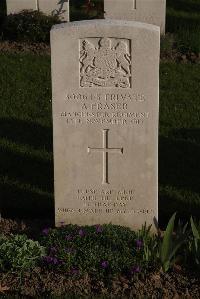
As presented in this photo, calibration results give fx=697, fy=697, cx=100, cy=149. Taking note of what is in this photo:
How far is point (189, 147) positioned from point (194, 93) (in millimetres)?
A: 1694

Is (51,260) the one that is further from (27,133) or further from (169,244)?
(27,133)

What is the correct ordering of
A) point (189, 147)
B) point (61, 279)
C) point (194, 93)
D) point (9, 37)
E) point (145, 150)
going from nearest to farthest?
point (61, 279), point (145, 150), point (189, 147), point (194, 93), point (9, 37)

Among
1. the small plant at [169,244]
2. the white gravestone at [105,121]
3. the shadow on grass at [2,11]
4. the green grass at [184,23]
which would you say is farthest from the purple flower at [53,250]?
the shadow on grass at [2,11]

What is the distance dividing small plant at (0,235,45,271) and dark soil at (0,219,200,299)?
0.21 feet

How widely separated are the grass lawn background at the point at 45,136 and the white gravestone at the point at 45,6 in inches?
44.3

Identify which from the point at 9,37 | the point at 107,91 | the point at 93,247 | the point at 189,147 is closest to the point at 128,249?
the point at 93,247

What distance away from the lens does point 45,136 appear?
26.9 ft

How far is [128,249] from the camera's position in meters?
5.41

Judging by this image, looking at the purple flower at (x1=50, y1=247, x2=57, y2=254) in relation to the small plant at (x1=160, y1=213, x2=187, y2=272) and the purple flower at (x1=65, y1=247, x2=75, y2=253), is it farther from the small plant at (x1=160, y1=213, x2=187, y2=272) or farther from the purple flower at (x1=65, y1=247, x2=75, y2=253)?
the small plant at (x1=160, y1=213, x2=187, y2=272)

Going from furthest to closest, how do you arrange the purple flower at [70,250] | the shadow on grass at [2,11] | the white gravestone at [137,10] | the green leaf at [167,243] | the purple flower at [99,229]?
the shadow on grass at [2,11] < the white gravestone at [137,10] < the purple flower at [99,229] < the purple flower at [70,250] < the green leaf at [167,243]

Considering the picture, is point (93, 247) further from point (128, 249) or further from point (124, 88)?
point (124, 88)

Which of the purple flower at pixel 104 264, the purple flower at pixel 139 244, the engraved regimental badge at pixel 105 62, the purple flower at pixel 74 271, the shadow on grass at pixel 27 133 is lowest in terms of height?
the purple flower at pixel 74 271

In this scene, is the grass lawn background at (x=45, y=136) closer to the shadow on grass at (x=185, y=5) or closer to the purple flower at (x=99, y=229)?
the purple flower at (x=99, y=229)

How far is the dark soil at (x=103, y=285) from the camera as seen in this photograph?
16.8 feet
